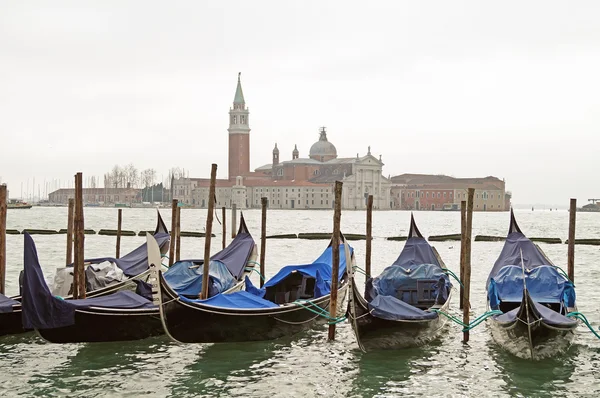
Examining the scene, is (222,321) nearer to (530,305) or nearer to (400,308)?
(400,308)

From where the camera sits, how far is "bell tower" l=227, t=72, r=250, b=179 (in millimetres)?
82875

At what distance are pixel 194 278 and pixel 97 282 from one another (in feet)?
3.72

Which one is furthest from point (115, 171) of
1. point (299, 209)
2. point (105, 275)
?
point (105, 275)

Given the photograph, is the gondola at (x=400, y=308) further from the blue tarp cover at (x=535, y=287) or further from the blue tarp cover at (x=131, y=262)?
the blue tarp cover at (x=131, y=262)

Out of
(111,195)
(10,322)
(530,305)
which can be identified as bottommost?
(10,322)

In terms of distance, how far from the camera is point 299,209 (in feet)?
277

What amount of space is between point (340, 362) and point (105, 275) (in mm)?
3238

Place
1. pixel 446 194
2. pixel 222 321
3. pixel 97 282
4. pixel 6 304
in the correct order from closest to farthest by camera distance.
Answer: pixel 222 321
pixel 6 304
pixel 97 282
pixel 446 194

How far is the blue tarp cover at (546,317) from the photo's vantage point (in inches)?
258

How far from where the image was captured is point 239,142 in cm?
8288

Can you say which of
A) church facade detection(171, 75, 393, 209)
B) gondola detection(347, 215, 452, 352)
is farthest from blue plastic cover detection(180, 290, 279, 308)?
church facade detection(171, 75, 393, 209)

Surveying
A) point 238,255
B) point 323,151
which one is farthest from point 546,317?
point 323,151

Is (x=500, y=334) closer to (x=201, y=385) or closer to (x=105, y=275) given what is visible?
(x=201, y=385)

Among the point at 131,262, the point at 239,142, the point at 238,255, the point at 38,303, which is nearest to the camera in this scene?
the point at 38,303
